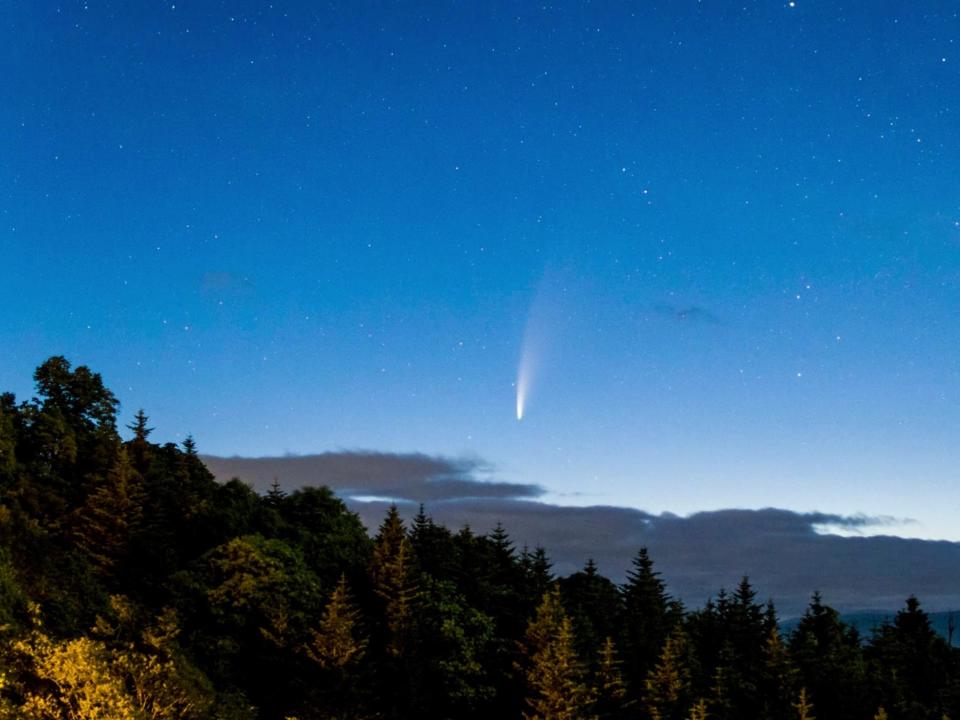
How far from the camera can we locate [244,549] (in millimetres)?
61062

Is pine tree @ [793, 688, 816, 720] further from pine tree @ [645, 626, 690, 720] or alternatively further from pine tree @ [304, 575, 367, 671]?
pine tree @ [304, 575, 367, 671]

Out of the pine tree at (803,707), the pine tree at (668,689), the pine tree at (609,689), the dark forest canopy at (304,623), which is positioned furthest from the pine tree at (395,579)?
the pine tree at (803,707)

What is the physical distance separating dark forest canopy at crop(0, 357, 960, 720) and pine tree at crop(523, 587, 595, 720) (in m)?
0.16

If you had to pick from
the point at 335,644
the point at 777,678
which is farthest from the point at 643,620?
the point at 335,644

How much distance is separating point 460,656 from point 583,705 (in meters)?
9.05

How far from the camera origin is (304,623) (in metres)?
60.7

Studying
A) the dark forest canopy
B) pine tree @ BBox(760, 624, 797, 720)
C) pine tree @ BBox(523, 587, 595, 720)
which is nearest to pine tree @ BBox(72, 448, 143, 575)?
the dark forest canopy

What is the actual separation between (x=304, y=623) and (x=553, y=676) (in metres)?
16.9

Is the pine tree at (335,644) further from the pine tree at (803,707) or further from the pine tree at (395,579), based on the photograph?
the pine tree at (803,707)

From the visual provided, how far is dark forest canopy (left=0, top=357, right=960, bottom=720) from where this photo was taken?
45281mm

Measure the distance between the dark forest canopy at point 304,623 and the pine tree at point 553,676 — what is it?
162mm

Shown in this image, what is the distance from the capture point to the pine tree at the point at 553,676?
2363 inches

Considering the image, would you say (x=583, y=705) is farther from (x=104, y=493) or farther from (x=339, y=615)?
(x=104, y=493)

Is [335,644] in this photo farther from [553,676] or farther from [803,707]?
[803,707]
